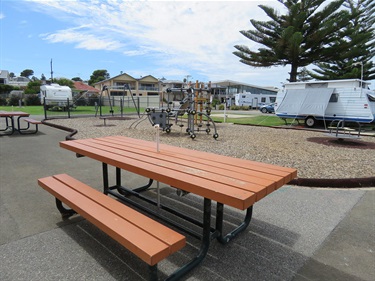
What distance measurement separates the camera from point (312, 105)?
1322 cm

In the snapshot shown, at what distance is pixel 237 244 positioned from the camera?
94.2 inches

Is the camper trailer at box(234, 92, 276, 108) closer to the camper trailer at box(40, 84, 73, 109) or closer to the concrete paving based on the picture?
the camper trailer at box(40, 84, 73, 109)

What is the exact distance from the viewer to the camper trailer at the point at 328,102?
39.5 feet

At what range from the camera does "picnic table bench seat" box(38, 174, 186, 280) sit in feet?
5.18

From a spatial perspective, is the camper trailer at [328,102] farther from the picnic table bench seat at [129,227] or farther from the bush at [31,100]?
the bush at [31,100]

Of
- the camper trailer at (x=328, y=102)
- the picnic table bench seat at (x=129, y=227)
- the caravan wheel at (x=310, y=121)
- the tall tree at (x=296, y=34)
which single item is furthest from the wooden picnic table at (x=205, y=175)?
the tall tree at (x=296, y=34)

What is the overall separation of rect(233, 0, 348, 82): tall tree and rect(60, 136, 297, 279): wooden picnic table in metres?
18.3

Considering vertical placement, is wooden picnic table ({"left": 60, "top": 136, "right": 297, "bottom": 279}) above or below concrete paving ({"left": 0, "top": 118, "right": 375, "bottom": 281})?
above

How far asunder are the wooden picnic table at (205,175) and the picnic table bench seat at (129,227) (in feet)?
1.06

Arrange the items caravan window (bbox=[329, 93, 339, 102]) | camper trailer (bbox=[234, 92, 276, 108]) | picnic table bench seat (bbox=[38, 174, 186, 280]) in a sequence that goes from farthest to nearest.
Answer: camper trailer (bbox=[234, 92, 276, 108])
caravan window (bbox=[329, 93, 339, 102])
picnic table bench seat (bbox=[38, 174, 186, 280])

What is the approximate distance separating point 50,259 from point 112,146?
1.47 metres

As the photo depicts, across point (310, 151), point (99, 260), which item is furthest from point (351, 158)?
point (99, 260)

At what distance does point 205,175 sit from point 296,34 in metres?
18.8

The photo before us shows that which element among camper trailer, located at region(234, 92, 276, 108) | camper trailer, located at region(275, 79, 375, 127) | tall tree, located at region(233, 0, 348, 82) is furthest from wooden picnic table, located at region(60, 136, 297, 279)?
camper trailer, located at region(234, 92, 276, 108)
